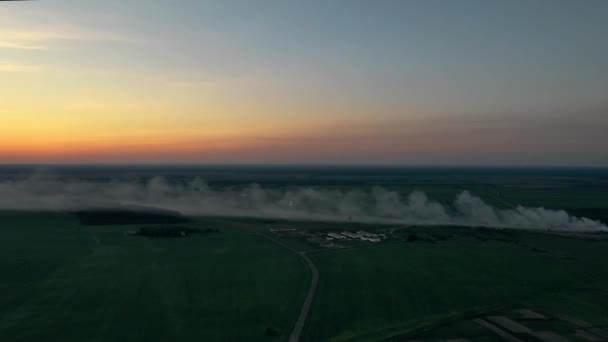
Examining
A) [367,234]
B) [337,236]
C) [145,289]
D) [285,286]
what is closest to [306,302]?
[285,286]

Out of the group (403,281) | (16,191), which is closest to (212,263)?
(403,281)

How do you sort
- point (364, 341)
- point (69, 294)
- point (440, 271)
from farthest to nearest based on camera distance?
point (440, 271)
point (69, 294)
point (364, 341)

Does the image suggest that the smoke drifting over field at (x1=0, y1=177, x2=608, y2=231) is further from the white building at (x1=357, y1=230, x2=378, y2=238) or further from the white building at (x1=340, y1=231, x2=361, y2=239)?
the white building at (x1=340, y1=231, x2=361, y2=239)

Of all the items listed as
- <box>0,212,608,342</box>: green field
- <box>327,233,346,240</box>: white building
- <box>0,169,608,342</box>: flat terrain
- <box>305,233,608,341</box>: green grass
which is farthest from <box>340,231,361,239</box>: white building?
<box>305,233,608,341</box>: green grass

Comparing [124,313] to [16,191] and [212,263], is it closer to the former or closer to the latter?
[212,263]

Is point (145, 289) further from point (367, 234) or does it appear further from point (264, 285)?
point (367, 234)

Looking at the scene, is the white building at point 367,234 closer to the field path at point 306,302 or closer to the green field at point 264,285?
the green field at point 264,285

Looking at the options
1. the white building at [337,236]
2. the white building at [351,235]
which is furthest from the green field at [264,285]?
the white building at [337,236]
